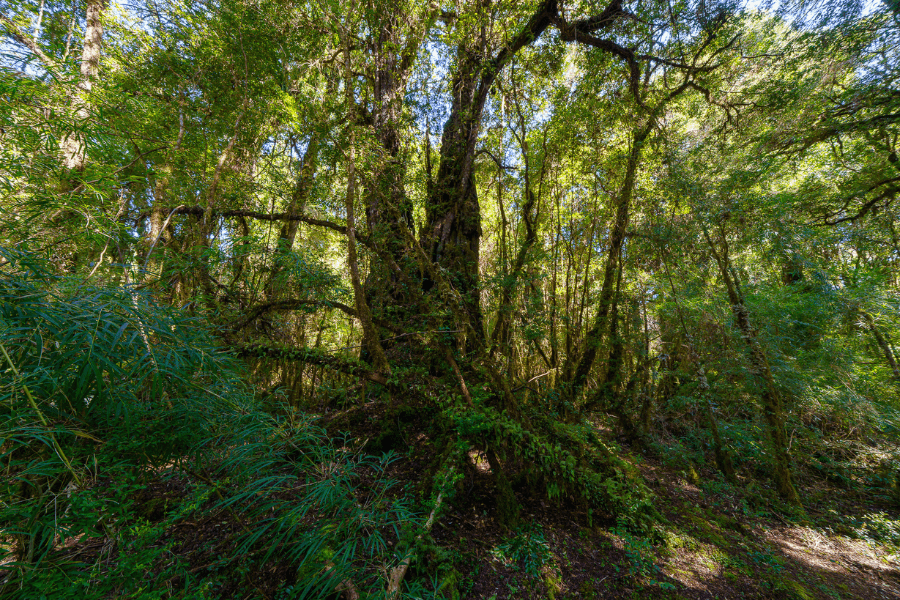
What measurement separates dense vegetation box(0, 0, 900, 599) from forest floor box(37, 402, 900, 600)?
0.03m

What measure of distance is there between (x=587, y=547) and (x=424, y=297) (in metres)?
2.54

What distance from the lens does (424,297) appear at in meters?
3.07

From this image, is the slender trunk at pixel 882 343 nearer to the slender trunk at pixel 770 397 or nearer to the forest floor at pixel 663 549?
the slender trunk at pixel 770 397

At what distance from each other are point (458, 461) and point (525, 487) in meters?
1.02

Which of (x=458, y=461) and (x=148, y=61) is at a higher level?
(x=148, y=61)

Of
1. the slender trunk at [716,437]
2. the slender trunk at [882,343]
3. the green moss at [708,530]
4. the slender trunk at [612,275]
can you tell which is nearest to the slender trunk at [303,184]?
the slender trunk at [612,275]

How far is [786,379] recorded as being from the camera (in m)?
4.12

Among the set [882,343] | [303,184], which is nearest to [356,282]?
[303,184]

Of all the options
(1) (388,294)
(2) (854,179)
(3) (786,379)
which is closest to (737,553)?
(3) (786,379)

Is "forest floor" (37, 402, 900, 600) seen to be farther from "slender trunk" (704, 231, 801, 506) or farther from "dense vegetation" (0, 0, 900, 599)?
"slender trunk" (704, 231, 801, 506)

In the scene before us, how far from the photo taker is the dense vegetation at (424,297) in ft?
4.24

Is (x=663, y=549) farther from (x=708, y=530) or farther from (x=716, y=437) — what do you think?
(x=716, y=437)

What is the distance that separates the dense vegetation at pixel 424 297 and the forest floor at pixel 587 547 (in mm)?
32

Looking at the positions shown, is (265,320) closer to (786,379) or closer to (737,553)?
(737,553)
